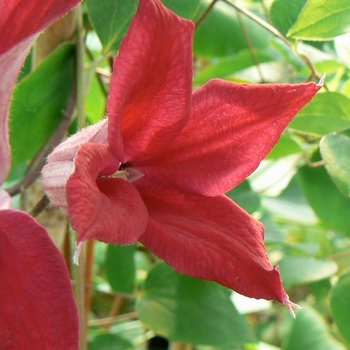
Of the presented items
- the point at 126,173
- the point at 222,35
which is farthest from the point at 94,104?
the point at 126,173

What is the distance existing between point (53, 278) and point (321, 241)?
27.1 inches

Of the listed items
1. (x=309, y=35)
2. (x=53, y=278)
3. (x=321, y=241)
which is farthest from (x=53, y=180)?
(x=321, y=241)

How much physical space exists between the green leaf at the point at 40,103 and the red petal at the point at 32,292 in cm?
16

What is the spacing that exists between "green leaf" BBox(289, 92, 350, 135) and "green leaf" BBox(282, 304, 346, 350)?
295 mm

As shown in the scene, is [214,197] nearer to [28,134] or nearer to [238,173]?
[238,173]

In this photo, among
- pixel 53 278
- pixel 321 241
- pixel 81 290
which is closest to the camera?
pixel 53 278

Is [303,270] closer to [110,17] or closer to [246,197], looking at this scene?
[246,197]

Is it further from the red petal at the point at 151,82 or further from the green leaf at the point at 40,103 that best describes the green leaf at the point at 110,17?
the red petal at the point at 151,82

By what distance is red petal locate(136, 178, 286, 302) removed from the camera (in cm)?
23

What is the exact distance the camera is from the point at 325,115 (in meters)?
0.36

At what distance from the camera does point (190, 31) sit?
212 mm

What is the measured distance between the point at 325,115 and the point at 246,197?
15 centimetres

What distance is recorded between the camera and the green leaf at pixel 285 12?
36 cm

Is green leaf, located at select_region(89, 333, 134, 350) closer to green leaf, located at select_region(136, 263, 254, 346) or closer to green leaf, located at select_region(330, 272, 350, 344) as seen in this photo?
green leaf, located at select_region(136, 263, 254, 346)
